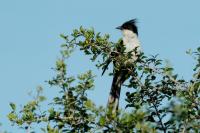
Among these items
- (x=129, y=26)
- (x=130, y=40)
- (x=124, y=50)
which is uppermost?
(x=129, y=26)

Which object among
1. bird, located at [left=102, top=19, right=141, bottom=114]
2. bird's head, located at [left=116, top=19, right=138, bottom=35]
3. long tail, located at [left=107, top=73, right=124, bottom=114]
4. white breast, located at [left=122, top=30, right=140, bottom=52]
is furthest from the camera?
bird's head, located at [left=116, top=19, right=138, bottom=35]

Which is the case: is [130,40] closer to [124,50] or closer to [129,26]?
[129,26]

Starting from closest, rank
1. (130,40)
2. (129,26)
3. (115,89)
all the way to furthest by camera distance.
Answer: (115,89) < (130,40) < (129,26)

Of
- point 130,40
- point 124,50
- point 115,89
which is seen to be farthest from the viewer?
point 130,40

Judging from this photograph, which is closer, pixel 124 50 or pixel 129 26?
pixel 124 50

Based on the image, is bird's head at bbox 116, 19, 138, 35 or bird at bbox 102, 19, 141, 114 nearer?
bird at bbox 102, 19, 141, 114

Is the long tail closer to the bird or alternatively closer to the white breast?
the bird

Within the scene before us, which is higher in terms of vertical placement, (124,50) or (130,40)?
(130,40)

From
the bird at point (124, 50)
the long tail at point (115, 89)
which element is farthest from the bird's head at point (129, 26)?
the long tail at point (115, 89)

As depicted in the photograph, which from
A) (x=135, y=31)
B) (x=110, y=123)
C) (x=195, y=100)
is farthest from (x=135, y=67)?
(x=135, y=31)

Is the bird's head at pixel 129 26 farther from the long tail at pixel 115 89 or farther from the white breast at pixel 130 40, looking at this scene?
the long tail at pixel 115 89

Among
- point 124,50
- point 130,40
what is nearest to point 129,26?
point 130,40

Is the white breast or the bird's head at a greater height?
the bird's head

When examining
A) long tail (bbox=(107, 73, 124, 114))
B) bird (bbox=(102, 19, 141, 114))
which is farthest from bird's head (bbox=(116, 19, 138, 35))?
long tail (bbox=(107, 73, 124, 114))
